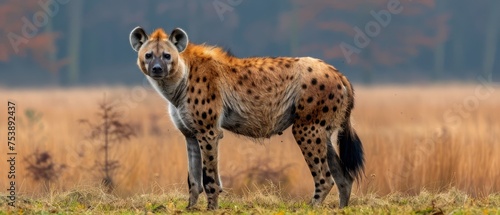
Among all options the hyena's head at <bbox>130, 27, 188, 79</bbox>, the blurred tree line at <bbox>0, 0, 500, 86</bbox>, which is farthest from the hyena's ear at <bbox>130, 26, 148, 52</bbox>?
the blurred tree line at <bbox>0, 0, 500, 86</bbox>

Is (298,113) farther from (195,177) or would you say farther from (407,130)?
(407,130)

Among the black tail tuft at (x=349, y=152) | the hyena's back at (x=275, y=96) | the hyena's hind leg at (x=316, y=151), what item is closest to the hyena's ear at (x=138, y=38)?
the hyena's back at (x=275, y=96)

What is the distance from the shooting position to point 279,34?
40781 millimetres

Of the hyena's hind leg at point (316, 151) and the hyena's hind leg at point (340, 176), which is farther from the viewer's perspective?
the hyena's hind leg at point (340, 176)

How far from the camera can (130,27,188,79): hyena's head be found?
30.1 feet

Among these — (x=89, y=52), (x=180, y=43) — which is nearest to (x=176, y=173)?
(x=180, y=43)

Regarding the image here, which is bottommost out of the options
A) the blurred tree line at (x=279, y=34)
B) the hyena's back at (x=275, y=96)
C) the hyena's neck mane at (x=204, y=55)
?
the hyena's back at (x=275, y=96)

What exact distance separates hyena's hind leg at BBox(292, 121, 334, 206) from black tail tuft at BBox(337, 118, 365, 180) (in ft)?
0.92

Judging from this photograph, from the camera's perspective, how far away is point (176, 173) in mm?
12250

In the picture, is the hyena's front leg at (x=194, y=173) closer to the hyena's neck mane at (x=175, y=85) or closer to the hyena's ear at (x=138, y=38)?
the hyena's neck mane at (x=175, y=85)

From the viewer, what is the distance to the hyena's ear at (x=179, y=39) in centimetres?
941

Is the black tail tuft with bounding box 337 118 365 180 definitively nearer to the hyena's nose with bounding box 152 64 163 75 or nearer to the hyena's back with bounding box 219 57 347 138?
the hyena's back with bounding box 219 57 347 138

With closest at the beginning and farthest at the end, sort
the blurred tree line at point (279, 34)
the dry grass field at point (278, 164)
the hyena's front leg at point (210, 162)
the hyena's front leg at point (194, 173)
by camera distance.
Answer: the hyena's front leg at point (210, 162), the hyena's front leg at point (194, 173), the dry grass field at point (278, 164), the blurred tree line at point (279, 34)

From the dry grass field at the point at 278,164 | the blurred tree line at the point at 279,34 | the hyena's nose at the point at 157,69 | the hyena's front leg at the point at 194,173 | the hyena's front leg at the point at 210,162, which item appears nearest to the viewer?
the hyena's nose at the point at 157,69
